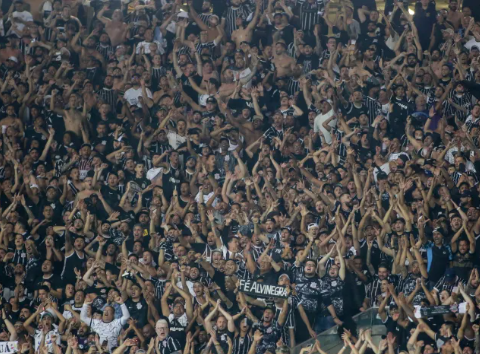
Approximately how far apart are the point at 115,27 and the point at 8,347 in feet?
17.7

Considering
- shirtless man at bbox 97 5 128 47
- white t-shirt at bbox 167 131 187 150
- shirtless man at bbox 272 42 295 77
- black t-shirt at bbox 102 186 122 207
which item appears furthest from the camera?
shirtless man at bbox 97 5 128 47

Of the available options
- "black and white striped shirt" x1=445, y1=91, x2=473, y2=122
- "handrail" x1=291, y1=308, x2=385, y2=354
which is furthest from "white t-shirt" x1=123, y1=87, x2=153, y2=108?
"handrail" x1=291, y1=308, x2=385, y2=354

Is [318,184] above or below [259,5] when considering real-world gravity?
below

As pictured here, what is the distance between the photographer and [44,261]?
50.7ft

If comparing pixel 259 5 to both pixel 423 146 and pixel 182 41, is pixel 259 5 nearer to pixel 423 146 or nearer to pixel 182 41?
pixel 182 41

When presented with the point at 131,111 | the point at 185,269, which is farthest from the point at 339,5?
the point at 185,269

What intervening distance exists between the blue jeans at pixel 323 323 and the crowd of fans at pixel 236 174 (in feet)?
0.06

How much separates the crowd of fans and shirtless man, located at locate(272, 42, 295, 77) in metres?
0.02

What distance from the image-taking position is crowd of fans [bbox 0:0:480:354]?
1469cm

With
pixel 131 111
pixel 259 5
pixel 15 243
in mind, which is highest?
pixel 259 5

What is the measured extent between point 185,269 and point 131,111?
114 inches

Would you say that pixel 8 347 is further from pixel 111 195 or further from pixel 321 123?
pixel 321 123

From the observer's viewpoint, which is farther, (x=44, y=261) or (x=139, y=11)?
(x=139, y=11)

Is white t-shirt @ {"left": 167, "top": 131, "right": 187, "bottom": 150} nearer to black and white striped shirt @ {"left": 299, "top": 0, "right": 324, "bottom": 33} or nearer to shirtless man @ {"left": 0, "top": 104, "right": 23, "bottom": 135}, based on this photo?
shirtless man @ {"left": 0, "top": 104, "right": 23, "bottom": 135}
